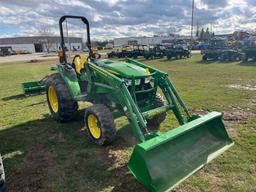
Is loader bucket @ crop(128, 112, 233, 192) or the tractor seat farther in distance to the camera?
the tractor seat

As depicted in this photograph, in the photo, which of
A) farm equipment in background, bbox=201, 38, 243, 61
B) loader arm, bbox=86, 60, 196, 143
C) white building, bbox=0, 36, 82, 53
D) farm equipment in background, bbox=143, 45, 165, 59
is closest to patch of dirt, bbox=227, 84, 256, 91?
loader arm, bbox=86, 60, 196, 143

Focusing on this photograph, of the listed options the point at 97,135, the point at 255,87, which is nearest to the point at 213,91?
the point at 255,87

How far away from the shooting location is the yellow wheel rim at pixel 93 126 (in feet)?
14.1

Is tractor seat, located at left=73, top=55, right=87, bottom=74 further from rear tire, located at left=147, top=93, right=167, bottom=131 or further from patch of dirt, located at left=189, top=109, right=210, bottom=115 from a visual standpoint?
patch of dirt, located at left=189, top=109, right=210, bottom=115

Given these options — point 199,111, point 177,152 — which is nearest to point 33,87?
point 199,111

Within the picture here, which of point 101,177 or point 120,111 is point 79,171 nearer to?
point 101,177

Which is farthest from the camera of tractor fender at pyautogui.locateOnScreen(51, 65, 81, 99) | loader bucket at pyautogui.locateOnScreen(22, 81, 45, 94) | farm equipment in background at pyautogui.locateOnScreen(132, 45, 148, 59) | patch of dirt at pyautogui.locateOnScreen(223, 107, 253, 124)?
farm equipment in background at pyautogui.locateOnScreen(132, 45, 148, 59)

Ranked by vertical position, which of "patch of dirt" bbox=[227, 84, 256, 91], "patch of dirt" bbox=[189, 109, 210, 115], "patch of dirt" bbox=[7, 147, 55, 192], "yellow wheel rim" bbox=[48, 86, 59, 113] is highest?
"yellow wheel rim" bbox=[48, 86, 59, 113]

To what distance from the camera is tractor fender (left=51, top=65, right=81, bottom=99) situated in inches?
199

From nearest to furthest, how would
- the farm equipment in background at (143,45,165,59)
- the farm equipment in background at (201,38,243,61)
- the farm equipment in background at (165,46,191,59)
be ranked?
the farm equipment in background at (201,38,243,61)
the farm equipment in background at (165,46,191,59)
the farm equipment in background at (143,45,165,59)

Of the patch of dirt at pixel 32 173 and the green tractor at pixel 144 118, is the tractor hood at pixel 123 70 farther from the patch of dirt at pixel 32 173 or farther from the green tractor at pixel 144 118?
the patch of dirt at pixel 32 173

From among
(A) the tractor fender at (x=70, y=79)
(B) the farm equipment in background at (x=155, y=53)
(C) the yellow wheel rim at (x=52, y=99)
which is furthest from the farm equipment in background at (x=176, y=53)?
(A) the tractor fender at (x=70, y=79)

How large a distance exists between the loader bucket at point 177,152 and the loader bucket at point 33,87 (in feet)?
24.0

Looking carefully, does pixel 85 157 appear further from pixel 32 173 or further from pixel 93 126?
pixel 32 173
